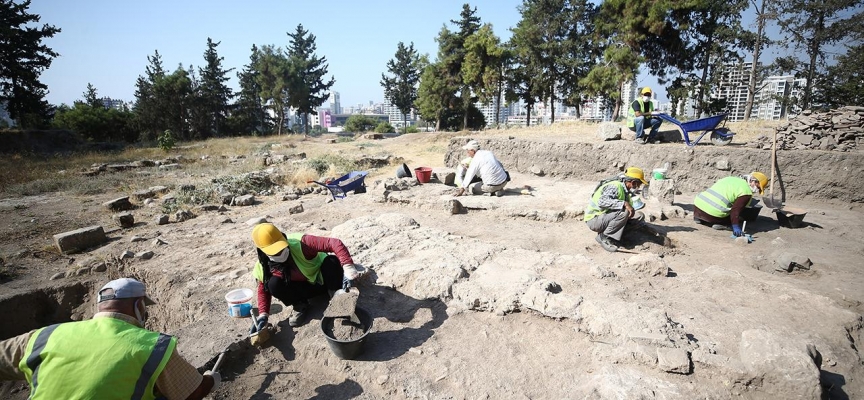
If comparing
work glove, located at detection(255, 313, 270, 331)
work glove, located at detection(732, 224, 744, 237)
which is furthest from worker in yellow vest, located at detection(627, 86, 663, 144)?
work glove, located at detection(255, 313, 270, 331)

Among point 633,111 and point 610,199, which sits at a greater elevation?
point 633,111

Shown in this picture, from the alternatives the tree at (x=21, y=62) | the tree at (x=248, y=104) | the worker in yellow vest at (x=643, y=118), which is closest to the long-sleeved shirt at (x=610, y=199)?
the worker in yellow vest at (x=643, y=118)

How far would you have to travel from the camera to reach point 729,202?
5.18m

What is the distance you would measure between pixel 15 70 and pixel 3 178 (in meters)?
14.2

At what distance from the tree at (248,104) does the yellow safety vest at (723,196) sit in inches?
1388

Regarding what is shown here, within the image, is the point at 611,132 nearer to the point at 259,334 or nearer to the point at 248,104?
the point at 259,334

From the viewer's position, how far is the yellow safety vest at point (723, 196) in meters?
5.08

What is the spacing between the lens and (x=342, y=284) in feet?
11.5

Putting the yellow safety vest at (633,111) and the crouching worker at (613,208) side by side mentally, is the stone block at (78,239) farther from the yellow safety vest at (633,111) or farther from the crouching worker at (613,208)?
the yellow safety vest at (633,111)

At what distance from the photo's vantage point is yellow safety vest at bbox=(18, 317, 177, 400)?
5.68ft

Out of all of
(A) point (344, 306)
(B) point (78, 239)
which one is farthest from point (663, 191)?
(B) point (78, 239)

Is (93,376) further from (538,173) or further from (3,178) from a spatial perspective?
(3,178)

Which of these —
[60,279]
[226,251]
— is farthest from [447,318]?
[60,279]

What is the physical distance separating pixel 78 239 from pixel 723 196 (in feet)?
30.6
